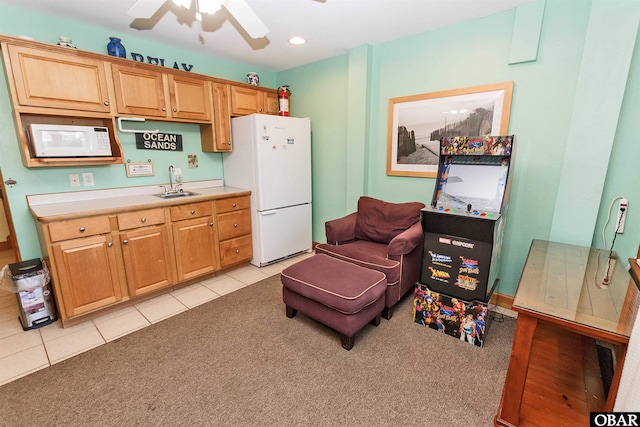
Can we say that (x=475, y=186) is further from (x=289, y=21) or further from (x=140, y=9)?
(x=140, y=9)

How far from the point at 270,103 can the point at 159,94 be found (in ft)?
4.41

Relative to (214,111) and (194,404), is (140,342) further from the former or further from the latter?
(214,111)

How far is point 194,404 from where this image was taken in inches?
62.6

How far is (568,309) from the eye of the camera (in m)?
1.31

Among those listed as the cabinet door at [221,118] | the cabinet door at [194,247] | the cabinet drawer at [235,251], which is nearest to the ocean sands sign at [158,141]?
the cabinet door at [221,118]

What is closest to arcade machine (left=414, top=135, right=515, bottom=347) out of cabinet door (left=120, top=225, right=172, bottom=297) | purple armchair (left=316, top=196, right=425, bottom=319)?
purple armchair (left=316, top=196, right=425, bottom=319)

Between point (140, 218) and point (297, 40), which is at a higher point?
point (297, 40)

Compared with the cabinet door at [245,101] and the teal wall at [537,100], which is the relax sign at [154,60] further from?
the teal wall at [537,100]

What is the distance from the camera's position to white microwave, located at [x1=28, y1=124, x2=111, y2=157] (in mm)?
2201

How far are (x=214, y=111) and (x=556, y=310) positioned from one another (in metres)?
3.31

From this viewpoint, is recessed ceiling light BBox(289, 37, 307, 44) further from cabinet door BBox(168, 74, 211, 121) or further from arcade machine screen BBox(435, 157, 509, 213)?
arcade machine screen BBox(435, 157, 509, 213)

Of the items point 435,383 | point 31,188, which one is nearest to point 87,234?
point 31,188

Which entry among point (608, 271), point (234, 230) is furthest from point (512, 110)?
point (234, 230)

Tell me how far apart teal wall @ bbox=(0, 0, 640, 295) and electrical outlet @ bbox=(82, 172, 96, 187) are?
49mm
